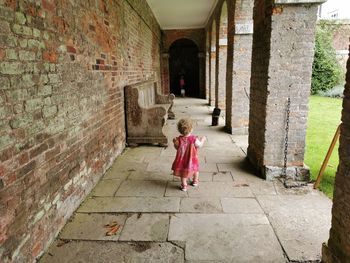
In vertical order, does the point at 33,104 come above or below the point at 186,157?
above

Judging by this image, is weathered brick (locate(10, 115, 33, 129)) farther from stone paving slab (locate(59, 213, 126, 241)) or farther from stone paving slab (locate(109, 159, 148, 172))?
stone paving slab (locate(109, 159, 148, 172))

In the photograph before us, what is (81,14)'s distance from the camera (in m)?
3.38

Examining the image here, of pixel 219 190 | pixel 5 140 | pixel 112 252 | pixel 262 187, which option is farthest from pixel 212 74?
pixel 5 140

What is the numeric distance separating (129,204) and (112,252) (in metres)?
0.86

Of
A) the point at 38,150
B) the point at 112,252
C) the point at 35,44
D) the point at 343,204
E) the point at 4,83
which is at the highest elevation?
the point at 35,44

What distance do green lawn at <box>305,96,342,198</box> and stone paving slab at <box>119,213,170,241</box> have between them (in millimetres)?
2127

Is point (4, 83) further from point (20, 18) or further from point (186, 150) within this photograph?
point (186, 150)

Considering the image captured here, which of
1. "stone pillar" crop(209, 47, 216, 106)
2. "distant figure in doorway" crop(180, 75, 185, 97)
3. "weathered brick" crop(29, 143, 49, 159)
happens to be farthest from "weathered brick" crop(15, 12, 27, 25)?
"distant figure in doorway" crop(180, 75, 185, 97)

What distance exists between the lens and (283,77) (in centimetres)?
367

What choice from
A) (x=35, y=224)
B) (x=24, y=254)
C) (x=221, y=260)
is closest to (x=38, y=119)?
(x=35, y=224)

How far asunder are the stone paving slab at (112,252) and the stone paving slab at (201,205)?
666 millimetres

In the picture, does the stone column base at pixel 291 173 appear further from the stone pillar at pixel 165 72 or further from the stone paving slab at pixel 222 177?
the stone pillar at pixel 165 72

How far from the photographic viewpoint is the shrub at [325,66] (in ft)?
53.3

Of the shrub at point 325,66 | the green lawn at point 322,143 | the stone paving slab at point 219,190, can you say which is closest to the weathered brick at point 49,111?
the stone paving slab at point 219,190
